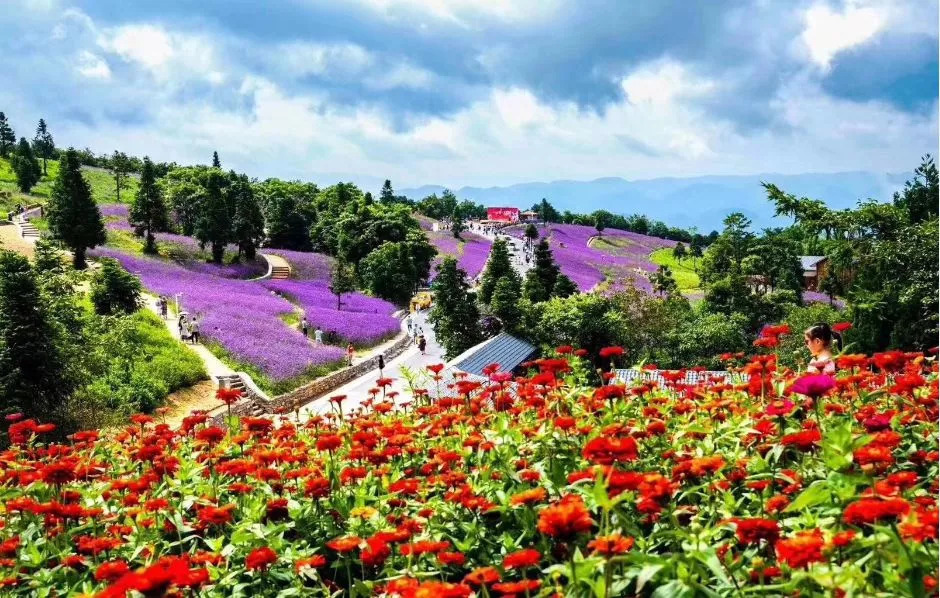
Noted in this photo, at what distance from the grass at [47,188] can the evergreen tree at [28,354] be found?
134ft

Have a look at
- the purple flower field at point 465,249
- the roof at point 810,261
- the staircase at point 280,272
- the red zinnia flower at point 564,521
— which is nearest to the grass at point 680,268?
the roof at point 810,261

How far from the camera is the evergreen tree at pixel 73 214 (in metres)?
36.6

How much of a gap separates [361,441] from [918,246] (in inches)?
755

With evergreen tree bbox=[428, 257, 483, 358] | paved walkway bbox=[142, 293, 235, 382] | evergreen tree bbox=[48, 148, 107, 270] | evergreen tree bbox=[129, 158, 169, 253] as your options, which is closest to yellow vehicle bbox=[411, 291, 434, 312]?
evergreen tree bbox=[428, 257, 483, 358]

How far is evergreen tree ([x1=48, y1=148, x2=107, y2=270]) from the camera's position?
36625 millimetres

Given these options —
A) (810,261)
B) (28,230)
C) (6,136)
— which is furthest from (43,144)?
(810,261)

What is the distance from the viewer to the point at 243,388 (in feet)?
73.5

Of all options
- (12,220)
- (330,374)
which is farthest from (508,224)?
(330,374)

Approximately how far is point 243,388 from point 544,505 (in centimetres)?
2047

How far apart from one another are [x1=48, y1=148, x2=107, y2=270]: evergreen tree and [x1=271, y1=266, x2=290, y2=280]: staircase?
469 inches

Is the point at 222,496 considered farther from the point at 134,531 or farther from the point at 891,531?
the point at 891,531

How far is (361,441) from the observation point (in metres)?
3.84

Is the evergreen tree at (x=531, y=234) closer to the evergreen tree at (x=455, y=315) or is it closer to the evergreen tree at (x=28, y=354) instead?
the evergreen tree at (x=455, y=315)

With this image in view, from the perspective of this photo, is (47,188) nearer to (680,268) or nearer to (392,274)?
(392,274)
